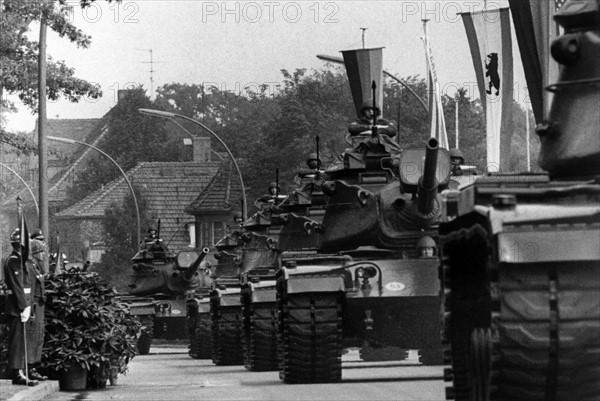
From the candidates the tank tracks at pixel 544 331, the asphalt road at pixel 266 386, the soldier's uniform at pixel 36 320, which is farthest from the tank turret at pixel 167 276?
the tank tracks at pixel 544 331

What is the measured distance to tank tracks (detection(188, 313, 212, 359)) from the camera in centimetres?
3431

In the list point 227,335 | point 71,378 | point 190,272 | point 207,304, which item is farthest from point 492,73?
point 190,272

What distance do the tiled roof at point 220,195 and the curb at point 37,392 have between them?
5491cm

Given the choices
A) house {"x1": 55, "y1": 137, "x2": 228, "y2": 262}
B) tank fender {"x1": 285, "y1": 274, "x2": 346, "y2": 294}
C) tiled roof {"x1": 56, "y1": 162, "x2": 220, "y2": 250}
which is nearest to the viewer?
tank fender {"x1": 285, "y1": 274, "x2": 346, "y2": 294}

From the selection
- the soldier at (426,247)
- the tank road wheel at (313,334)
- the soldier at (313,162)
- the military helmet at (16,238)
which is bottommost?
the tank road wheel at (313,334)

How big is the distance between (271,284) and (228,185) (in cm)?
5331

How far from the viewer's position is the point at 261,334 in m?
25.2

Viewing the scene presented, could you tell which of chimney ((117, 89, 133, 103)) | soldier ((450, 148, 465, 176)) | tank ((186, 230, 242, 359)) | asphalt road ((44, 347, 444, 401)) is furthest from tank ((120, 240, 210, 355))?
chimney ((117, 89, 133, 103))

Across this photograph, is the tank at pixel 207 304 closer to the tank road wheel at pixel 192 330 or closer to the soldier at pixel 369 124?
the tank road wheel at pixel 192 330

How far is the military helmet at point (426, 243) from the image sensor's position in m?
20.9

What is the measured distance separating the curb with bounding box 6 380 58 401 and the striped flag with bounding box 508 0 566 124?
240 inches

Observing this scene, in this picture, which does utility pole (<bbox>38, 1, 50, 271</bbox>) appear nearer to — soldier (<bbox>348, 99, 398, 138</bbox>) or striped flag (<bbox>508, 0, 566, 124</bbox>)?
soldier (<bbox>348, 99, 398, 138</bbox>)

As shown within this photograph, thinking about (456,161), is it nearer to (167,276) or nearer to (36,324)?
(36,324)

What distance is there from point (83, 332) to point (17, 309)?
1282 mm
